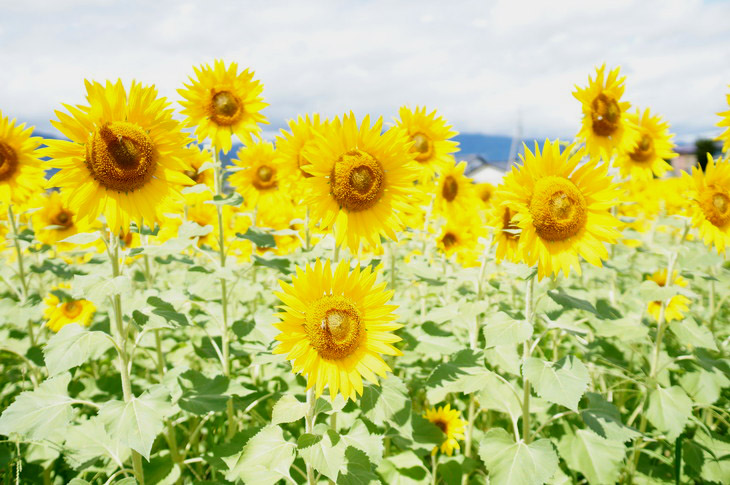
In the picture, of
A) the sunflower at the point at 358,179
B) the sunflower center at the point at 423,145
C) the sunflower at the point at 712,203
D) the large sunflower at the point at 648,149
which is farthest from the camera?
the large sunflower at the point at 648,149

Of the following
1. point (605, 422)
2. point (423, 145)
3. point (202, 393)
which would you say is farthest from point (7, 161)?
point (605, 422)

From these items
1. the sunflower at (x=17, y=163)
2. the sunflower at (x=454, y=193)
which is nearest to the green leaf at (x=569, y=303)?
the sunflower at (x=454, y=193)

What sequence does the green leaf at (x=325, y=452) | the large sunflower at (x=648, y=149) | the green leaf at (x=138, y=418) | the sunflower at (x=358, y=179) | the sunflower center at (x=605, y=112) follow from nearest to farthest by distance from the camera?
the green leaf at (x=325, y=452)
the green leaf at (x=138, y=418)
the sunflower at (x=358, y=179)
the sunflower center at (x=605, y=112)
the large sunflower at (x=648, y=149)

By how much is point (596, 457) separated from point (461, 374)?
3.02ft

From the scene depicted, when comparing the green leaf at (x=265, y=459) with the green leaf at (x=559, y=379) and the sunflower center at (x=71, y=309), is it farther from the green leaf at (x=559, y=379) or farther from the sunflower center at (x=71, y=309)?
the sunflower center at (x=71, y=309)

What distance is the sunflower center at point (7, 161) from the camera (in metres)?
3.24

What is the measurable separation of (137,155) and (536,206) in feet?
6.78

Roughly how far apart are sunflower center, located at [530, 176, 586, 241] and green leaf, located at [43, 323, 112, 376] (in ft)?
7.56

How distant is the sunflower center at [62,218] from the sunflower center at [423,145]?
12.8 feet

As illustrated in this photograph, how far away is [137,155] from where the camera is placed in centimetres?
224

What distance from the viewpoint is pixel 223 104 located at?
10.9ft

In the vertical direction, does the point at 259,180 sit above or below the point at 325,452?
above

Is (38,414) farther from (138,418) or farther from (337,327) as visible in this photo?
(337,327)

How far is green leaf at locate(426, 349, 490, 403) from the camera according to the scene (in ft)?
8.31
